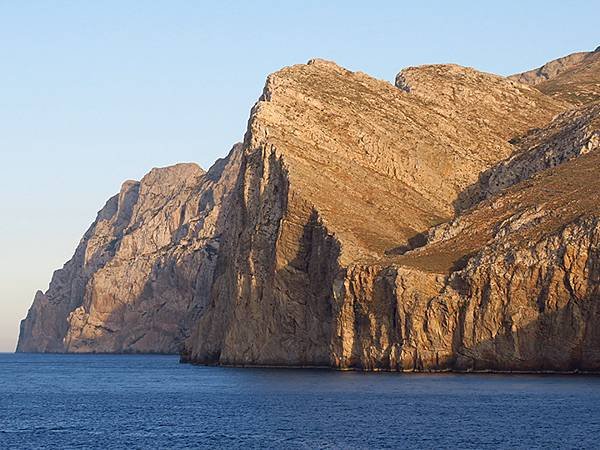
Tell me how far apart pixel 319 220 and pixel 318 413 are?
59414mm

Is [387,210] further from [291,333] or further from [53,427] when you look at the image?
[53,427]

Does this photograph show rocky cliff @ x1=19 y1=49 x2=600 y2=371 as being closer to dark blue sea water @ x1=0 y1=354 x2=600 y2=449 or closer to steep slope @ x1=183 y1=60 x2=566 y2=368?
steep slope @ x1=183 y1=60 x2=566 y2=368

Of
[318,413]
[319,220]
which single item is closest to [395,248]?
[319,220]

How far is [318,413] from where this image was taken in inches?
3878

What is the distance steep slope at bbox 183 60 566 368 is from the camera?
5679 inches

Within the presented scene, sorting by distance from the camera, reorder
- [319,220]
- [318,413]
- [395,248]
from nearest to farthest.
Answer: [318,413]
[395,248]
[319,220]

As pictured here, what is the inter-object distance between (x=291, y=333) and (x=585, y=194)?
4108 cm

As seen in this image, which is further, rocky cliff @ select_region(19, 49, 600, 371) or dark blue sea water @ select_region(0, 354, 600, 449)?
rocky cliff @ select_region(19, 49, 600, 371)

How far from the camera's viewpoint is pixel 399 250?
509 ft

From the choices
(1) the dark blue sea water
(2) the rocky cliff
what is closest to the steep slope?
(2) the rocky cliff

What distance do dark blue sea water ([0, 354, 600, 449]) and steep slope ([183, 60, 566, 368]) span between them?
1133cm

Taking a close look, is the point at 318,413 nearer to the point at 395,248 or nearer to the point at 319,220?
the point at 395,248

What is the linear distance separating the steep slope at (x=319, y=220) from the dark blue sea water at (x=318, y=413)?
1133 centimetres

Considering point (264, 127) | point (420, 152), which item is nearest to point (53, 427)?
point (264, 127)
